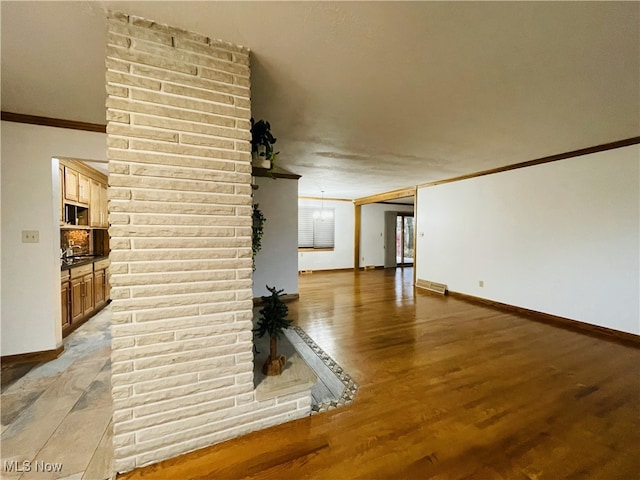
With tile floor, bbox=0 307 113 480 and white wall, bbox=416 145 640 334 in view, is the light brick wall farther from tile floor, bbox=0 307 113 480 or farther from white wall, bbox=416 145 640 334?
white wall, bbox=416 145 640 334

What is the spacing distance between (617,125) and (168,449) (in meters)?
4.68

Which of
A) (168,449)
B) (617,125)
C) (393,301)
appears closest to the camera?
(168,449)

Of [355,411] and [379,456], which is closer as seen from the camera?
[379,456]

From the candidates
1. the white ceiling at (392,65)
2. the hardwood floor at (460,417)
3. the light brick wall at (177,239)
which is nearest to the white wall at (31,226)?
the white ceiling at (392,65)

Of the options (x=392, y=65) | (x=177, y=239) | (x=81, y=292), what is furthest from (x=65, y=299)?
(x=392, y=65)

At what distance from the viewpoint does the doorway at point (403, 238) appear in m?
9.50

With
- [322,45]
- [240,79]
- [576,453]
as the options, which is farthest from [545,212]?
[240,79]

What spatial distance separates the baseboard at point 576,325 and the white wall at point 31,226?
5.87 m

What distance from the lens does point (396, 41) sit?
1.52 metres

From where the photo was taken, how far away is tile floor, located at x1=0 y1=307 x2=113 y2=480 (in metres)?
1.45

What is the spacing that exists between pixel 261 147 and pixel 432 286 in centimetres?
510

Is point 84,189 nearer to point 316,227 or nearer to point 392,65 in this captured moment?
point 392,65

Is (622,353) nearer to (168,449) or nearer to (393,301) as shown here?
(393,301)

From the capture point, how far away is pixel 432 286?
5.82 metres
